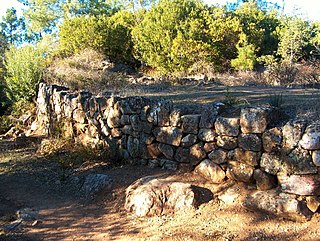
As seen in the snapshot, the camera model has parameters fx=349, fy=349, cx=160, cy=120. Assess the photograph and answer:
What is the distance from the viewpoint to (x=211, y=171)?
5.38m

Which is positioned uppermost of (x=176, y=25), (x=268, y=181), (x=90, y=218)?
(x=176, y=25)

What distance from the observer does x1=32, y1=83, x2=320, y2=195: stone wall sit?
4418 mm

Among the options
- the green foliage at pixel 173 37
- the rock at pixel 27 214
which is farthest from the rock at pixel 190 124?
the green foliage at pixel 173 37

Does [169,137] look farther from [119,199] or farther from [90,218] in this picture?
[90,218]

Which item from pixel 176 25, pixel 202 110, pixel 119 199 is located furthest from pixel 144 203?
pixel 176 25

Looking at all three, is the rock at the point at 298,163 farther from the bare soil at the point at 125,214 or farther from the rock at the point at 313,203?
the bare soil at the point at 125,214

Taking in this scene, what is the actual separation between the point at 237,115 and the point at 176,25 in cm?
1144

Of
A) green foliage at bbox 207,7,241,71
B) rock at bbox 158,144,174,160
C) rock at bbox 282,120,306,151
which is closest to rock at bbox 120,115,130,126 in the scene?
rock at bbox 158,144,174,160

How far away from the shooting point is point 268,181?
15.4 ft

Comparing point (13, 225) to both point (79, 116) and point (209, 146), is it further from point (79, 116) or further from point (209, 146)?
point (79, 116)

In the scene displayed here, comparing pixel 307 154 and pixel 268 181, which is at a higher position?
pixel 307 154

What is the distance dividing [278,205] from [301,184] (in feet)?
1.28

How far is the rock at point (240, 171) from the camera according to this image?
4.90m

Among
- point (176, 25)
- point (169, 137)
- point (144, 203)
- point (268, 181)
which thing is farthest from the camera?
point (176, 25)
